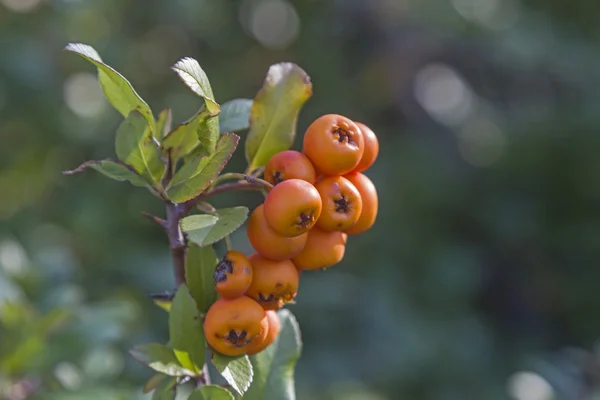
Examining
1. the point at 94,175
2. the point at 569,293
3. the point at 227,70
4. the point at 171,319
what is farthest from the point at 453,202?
the point at 171,319

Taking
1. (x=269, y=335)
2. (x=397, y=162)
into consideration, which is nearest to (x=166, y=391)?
(x=269, y=335)

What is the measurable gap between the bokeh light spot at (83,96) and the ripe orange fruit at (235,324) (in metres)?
2.54

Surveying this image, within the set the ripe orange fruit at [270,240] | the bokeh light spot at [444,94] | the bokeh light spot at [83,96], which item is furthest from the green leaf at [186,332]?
the bokeh light spot at [444,94]

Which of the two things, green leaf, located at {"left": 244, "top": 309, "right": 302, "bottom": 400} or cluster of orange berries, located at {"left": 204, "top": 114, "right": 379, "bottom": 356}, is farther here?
green leaf, located at {"left": 244, "top": 309, "right": 302, "bottom": 400}

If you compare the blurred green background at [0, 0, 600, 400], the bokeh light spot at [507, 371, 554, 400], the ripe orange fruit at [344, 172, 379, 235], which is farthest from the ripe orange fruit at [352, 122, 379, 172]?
the blurred green background at [0, 0, 600, 400]

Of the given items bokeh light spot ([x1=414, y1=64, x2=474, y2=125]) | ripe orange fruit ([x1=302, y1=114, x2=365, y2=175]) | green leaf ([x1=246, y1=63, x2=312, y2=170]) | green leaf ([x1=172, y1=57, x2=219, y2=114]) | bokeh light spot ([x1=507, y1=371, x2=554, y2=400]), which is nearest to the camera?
green leaf ([x1=172, y1=57, x2=219, y2=114])

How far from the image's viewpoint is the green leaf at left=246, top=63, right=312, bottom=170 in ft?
3.67

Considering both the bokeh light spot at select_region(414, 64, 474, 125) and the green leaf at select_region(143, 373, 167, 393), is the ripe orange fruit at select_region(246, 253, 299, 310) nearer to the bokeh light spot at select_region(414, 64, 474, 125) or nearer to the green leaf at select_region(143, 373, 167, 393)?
the green leaf at select_region(143, 373, 167, 393)

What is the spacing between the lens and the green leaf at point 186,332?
1.05m

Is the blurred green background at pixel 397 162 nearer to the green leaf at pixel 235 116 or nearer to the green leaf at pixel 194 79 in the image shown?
the green leaf at pixel 235 116

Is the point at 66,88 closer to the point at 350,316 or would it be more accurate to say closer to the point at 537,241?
the point at 350,316

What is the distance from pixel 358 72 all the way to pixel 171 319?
3.24 meters

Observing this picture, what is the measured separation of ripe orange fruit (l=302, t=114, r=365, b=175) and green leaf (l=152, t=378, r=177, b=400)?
0.39m

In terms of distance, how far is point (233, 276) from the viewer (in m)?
0.95
